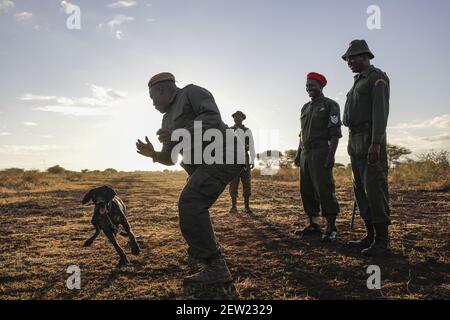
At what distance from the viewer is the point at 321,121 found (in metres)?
5.99

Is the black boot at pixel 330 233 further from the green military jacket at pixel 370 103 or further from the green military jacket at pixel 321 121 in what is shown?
the green military jacket at pixel 370 103

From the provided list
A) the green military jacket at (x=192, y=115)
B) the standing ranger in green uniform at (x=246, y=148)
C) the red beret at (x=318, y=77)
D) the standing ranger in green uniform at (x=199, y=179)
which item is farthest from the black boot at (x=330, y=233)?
the standing ranger in green uniform at (x=246, y=148)

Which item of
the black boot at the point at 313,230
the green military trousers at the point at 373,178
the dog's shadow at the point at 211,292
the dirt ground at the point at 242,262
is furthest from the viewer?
the black boot at the point at 313,230

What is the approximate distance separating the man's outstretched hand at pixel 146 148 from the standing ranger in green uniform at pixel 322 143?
A: 9.43 feet

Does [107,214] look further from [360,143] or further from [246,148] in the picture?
[246,148]

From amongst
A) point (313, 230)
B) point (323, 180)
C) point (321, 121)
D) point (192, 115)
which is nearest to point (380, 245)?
point (323, 180)

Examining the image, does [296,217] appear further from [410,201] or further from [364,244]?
[410,201]

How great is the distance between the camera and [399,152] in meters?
49.9

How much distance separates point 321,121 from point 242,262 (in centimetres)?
249

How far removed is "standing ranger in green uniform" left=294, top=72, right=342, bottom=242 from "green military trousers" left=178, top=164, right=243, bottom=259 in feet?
7.92

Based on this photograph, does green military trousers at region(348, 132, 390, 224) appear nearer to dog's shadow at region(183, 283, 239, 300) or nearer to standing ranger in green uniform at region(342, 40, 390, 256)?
standing ranger in green uniform at region(342, 40, 390, 256)

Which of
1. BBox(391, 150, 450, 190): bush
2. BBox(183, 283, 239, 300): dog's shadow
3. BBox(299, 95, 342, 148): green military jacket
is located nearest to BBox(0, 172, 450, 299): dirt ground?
BBox(183, 283, 239, 300): dog's shadow

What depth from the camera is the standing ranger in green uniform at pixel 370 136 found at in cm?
494
